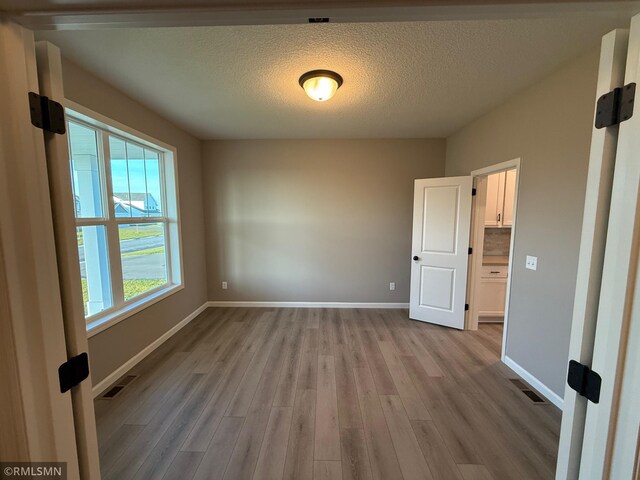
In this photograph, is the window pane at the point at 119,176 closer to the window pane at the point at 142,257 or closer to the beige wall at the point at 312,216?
the window pane at the point at 142,257

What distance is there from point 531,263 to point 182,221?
12.7 ft

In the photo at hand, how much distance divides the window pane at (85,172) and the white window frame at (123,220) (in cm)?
4

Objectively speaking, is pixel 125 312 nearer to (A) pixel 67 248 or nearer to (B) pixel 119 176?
(B) pixel 119 176

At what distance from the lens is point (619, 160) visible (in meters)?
0.66

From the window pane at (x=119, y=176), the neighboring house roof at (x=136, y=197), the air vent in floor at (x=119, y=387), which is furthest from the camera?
the neighboring house roof at (x=136, y=197)

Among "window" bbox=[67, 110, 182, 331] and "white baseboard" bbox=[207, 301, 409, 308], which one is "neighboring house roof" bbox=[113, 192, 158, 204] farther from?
"white baseboard" bbox=[207, 301, 409, 308]

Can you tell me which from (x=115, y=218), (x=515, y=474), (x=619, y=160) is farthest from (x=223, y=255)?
(x=619, y=160)

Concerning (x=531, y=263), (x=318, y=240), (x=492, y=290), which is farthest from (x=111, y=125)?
(x=492, y=290)

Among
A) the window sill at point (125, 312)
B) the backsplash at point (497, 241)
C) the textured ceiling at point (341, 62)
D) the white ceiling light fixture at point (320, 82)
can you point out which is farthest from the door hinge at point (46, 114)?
the backsplash at point (497, 241)

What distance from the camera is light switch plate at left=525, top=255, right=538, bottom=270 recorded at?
86.7 inches

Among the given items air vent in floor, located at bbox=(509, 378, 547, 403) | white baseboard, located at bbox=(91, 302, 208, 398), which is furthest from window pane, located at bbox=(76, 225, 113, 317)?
air vent in floor, located at bbox=(509, 378, 547, 403)

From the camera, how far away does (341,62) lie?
1890 mm

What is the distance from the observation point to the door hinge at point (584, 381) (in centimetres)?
70

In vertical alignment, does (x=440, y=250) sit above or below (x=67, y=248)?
below
